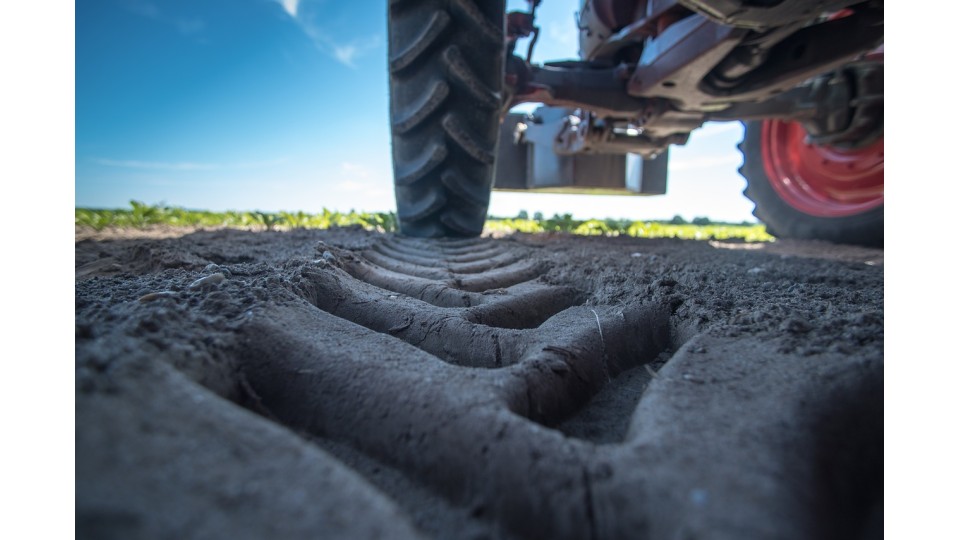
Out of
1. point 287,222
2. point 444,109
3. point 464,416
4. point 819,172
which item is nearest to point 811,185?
point 819,172

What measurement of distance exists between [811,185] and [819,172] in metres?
0.10

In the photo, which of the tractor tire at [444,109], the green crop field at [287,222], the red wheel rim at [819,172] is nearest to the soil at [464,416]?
the tractor tire at [444,109]

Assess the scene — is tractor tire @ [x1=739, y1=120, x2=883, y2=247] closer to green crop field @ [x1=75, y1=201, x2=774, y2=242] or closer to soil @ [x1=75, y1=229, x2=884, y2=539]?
green crop field @ [x1=75, y1=201, x2=774, y2=242]

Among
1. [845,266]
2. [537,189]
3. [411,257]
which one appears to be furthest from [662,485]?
[537,189]

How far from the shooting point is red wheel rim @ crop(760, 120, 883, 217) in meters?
2.68

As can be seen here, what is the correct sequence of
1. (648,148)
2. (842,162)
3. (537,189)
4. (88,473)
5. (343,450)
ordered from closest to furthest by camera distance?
(88,473) → (343,450) → (842,162) → (648,148) → (537,189)

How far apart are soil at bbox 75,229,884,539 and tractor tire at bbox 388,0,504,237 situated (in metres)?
1.10

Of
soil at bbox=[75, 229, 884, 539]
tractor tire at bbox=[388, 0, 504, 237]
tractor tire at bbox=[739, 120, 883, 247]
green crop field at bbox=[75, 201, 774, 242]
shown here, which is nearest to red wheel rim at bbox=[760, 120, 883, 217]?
tractor tire at bbox=[739, 120, 883, 247]

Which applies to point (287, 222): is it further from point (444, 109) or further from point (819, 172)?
point (819, 172)

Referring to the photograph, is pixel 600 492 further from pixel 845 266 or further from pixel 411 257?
pixel 845 266

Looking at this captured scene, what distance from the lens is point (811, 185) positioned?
312 cm

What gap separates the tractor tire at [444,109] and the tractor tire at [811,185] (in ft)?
7.36

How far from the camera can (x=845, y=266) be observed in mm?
1446

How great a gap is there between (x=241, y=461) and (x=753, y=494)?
395 mm
